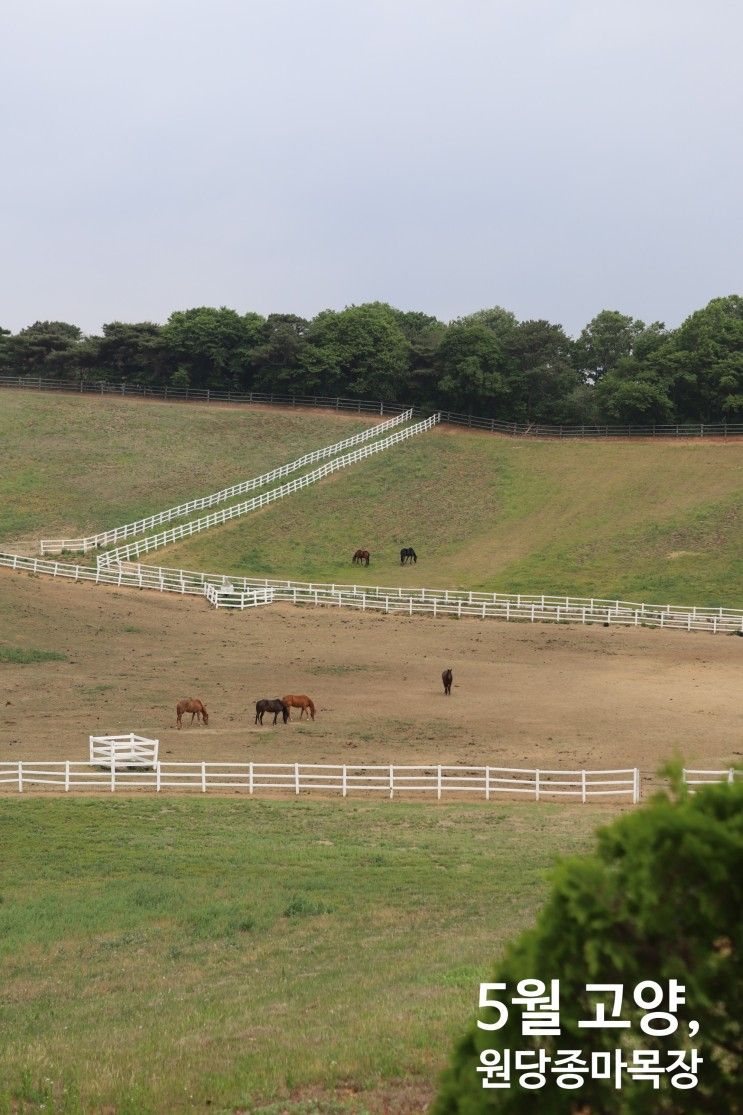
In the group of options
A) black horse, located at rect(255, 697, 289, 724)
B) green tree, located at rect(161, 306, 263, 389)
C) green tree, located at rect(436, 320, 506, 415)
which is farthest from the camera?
green tree, located at rect(161, 306, 263, 389)

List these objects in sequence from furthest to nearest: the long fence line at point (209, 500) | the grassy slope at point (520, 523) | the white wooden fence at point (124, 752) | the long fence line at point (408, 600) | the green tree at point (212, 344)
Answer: the green tree at point (212, 344) < the long fence line at point (209, 500) < the grassy slope at point (520, 523) < the long fence line at point (408, 600) < the white wooden fence at point (124, 752)

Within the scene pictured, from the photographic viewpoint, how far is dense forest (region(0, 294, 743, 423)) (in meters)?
93.4

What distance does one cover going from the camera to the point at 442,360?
99.5 metres

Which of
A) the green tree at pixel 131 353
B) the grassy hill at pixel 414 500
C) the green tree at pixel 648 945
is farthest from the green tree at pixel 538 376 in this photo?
the green tree at pixel 648 945

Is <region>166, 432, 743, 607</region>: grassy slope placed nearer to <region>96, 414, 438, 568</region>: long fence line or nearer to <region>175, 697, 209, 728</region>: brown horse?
<region>96, 414, 438, 568</region>: long fence line

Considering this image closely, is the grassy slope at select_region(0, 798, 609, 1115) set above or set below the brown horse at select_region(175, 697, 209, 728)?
above

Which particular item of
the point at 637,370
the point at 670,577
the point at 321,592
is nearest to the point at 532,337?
the point at 637,370

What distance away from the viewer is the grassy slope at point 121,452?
77.7 m

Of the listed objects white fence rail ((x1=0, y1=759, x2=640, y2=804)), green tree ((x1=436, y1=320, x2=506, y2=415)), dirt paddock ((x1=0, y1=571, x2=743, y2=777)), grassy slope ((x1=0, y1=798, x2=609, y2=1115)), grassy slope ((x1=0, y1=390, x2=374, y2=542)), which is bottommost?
dirt paddock ((x1=0, y1=571, x2=743, y2=777))

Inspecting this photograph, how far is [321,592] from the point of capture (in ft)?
194

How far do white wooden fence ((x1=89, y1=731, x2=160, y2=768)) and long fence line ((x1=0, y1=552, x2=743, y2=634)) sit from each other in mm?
25702

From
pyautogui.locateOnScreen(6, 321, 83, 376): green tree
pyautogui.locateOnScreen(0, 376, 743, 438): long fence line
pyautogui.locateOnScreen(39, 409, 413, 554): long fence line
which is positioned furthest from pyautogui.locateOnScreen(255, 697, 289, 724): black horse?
pyautogui.locateOnScreen(6, 321, 83, 376): green tree

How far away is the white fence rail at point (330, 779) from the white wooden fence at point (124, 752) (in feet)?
0.84

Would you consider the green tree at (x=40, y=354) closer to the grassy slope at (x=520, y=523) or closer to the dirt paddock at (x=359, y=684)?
the grassy slope at (x=520, y=523)
